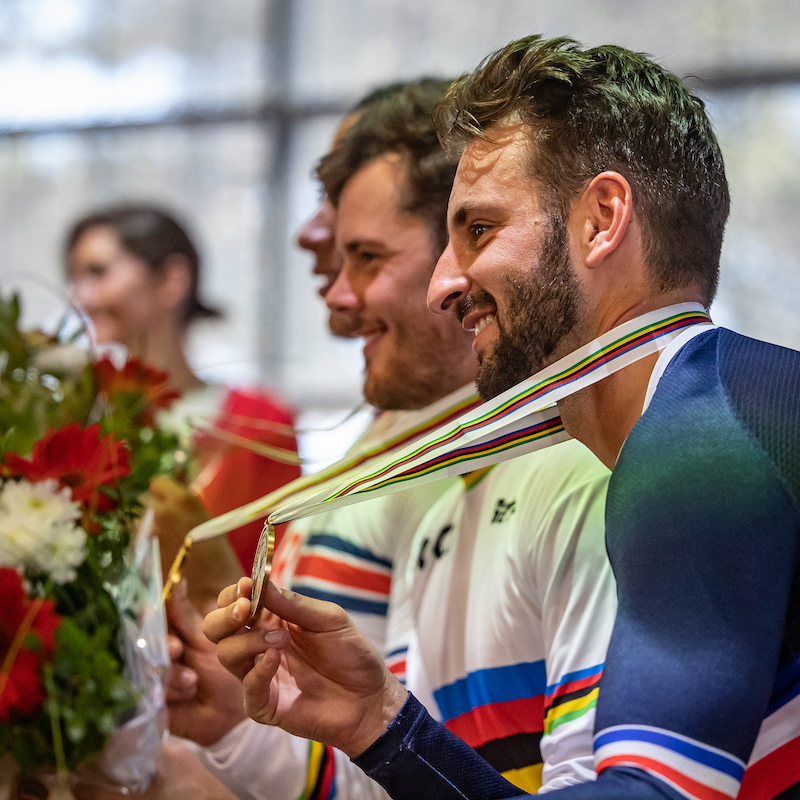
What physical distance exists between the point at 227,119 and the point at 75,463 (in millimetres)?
3125

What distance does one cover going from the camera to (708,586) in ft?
2.27

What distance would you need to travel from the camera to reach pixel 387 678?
0.88m

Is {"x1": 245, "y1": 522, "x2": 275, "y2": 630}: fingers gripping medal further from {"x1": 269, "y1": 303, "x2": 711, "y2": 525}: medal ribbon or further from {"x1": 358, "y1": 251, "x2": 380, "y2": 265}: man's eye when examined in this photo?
{"x1": 358, "y1": 251, "x2": 380, "y2": 265}: man's eye

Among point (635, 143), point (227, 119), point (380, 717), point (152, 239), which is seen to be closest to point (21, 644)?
point (380, 717)

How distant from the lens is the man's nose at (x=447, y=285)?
93 cm

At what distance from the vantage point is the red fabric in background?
4.19 ft

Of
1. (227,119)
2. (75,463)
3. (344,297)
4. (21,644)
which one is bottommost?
(21,644)

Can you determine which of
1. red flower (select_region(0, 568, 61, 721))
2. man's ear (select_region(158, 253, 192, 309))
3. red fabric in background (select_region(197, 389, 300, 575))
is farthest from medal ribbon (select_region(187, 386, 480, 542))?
man's ear (select_region(158, 253, 192, 309))

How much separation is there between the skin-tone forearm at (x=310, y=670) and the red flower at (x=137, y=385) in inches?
19.6

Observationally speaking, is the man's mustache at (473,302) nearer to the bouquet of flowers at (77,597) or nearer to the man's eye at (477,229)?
the man's eye at (477,229)

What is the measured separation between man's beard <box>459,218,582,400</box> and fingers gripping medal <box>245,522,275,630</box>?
26cm

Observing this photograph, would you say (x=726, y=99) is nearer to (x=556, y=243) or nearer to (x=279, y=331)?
(x=279, y=331)

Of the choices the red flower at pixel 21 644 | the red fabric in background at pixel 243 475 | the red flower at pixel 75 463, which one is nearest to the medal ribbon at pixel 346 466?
the red fabric in background at pixel 243 475

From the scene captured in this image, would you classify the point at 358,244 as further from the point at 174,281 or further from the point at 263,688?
the point at 174,281
